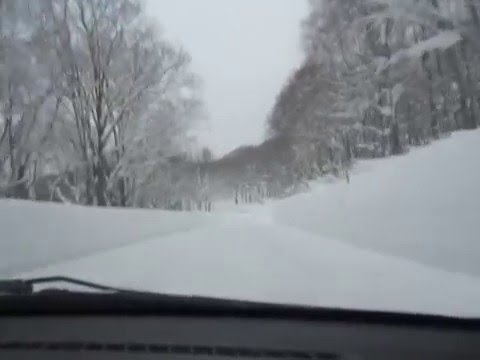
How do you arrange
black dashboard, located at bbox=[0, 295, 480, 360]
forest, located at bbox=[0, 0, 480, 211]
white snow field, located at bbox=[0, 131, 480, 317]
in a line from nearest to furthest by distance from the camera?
black dashboard, located at bbox=[0, 295, 480, 360]
white snow field, located at bbox=[0, 131, 480, 317]
forest, located at bbox=[0, 0, 480, 211]

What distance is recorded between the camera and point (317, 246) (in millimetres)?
8938

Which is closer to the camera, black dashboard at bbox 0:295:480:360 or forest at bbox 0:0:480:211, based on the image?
black dashboard at bbox 0:295:480:360

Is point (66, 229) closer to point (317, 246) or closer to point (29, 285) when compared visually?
point (317, 246)

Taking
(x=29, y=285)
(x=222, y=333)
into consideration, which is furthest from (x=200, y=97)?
(x=222, y=333)

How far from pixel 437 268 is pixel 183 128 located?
20.7 ft

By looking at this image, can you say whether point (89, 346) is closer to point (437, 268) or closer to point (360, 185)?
point (437, 268)

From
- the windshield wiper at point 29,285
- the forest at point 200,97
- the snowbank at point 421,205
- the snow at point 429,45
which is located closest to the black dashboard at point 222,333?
the windshield wiper at point 29,285

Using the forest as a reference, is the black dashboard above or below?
below

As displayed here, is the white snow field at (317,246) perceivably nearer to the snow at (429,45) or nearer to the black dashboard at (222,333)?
the black dashboard at (222,333)

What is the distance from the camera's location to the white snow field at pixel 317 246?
4.17 metres

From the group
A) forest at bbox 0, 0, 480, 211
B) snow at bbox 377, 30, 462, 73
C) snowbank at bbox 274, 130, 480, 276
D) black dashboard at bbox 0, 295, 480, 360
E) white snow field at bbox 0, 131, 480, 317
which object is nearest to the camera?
black dashboard at bbox 0, 295, 480, 360

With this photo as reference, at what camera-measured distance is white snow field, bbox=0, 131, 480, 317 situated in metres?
4.17

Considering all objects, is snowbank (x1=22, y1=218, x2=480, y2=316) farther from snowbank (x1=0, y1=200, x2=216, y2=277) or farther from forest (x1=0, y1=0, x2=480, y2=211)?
forest (x1=0, y1=0, x2=480, y2=211)

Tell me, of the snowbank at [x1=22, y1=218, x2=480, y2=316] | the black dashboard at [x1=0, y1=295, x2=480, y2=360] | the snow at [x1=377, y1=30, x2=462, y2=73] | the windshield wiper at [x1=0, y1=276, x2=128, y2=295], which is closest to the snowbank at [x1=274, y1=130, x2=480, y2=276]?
the snowbank at [x1=22, y1=218, x2=480, y2=316]
